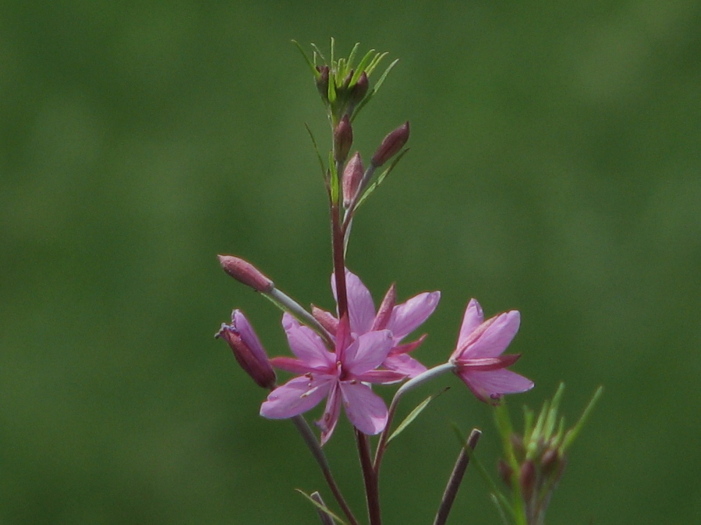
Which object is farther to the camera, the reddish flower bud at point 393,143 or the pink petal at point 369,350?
the reddish flower bud at point 393,143

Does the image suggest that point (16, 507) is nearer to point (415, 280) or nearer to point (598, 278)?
point (415, 280)

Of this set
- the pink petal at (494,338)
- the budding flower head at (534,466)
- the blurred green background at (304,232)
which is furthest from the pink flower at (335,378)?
the blurred green background at (304,232)

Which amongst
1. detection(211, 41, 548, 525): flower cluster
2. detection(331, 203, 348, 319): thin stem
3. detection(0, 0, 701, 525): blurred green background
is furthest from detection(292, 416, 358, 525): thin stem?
detection(0, 0, 701, 525): blurred green background

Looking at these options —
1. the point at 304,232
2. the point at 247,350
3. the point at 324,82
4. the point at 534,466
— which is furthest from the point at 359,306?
the point at 304,232

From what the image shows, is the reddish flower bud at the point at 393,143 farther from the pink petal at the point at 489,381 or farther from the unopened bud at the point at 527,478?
the unopened bud at the point at 527,478

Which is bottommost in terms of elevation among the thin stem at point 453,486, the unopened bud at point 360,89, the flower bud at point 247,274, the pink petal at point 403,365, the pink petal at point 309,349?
the thin stem at point 453,486

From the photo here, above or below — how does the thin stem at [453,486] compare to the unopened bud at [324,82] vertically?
below

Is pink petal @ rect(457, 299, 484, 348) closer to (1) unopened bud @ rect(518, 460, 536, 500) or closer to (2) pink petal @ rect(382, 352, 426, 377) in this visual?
(2) pink petal @ rect(382, 352, 426, 377)

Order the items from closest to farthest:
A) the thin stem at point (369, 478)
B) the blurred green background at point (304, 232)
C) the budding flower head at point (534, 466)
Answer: the budding flower head at point (534, 466), the thin stem at point (369, 478), the blurred green background at point (304, 232)
